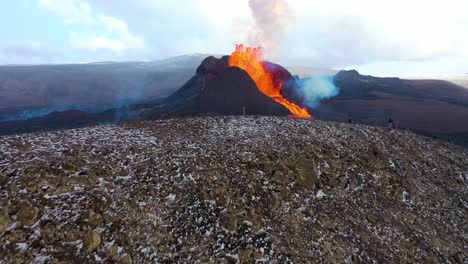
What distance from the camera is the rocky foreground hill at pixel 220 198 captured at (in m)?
8.71

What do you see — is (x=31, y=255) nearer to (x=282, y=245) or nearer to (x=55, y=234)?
(x=55, y=234)

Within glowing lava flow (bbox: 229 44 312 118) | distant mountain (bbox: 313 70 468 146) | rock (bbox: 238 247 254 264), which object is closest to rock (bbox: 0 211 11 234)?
rock (bbox: 238 247 254 264)

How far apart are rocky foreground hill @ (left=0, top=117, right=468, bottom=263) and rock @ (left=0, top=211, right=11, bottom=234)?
0.03m

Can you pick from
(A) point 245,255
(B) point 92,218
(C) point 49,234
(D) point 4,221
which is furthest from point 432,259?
(D) point 4,221

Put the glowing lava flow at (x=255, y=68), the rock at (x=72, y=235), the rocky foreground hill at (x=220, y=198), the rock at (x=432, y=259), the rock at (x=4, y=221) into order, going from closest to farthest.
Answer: the rock at (x=4, y=221), the rock at (x=72, y=235), the rocky foreground hill at (x=220, y=198), the rock at (x=432, y=259), the glowing lava flow at (x=255, y=68)

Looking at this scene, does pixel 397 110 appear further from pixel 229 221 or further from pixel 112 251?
pixel 112 251

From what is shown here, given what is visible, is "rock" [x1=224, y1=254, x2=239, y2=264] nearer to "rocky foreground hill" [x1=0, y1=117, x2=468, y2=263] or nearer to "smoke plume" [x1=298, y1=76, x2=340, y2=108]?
"rocky foreground hill" [x1=0, y1=117, x2=468, y2=263]

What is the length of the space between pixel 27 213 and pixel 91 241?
6.83 feet

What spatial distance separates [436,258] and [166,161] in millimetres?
10702

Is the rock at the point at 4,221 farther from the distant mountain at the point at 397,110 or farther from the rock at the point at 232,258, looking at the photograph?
the distant mountain at the point at 397,110

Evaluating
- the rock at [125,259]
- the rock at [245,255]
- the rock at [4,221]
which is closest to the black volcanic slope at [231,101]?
the rock at [245,255]

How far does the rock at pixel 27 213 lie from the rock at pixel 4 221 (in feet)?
0.78

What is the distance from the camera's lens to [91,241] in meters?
8.50

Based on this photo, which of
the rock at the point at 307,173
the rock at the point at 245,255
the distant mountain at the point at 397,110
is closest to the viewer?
the rock at the point at 245,255
